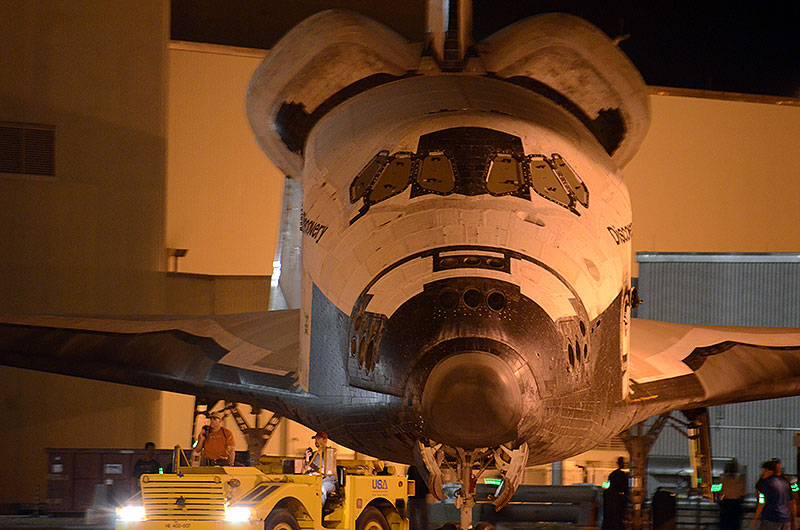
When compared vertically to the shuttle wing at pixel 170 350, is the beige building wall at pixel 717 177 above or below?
above

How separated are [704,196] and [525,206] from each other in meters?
16.9

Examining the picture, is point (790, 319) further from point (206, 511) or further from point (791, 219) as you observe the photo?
point (206, 511)

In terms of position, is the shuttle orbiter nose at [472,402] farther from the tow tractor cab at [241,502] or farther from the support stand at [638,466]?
the support stand at [638,466]

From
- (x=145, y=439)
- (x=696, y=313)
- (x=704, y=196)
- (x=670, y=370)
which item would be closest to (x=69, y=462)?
(x=145, y=439)

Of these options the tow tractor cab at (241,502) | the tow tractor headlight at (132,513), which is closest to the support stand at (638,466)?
the tow tractor cab at (241,502)

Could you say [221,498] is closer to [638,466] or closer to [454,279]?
[454,279]

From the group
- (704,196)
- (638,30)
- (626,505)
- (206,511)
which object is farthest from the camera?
(638,30)

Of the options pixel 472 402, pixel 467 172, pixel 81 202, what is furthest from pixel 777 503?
pixel 81 202

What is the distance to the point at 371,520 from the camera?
9.41m

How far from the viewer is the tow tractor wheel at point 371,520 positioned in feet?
30.6

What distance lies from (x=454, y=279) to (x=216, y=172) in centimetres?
1360

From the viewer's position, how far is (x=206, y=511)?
811 cm

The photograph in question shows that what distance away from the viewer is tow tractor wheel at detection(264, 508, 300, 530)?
8.30m

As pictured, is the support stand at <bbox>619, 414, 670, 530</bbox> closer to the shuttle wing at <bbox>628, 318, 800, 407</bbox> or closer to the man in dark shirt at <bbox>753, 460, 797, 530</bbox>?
the man in dark shirt at <bbox>753, 460, 797, 530</bbox>
